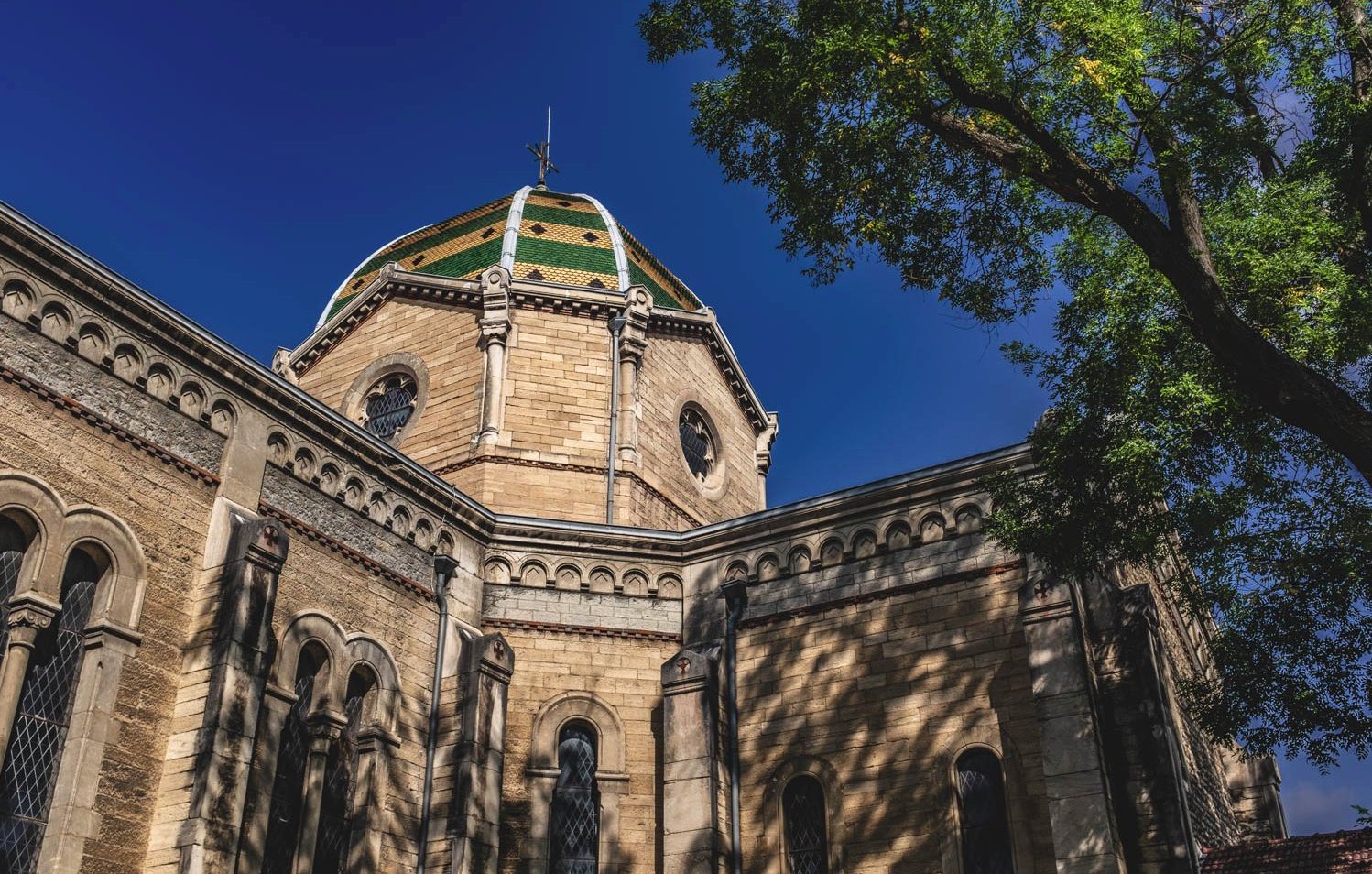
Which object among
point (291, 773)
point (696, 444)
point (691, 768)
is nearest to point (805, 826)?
point (691, 768)

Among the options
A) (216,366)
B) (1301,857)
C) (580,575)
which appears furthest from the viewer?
(580,575)

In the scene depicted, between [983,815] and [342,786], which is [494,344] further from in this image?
[983,815]

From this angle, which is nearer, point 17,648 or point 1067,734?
point 17,648

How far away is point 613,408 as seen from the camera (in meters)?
23.1

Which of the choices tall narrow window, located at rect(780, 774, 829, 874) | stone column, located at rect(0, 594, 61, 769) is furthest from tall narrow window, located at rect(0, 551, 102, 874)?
tall narrow window, located at rect(780, 774, 829, 874)

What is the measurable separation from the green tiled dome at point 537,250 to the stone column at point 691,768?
395 inches

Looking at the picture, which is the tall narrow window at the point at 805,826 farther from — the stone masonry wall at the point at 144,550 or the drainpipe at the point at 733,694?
the stone masonry wall at the point at 144,550

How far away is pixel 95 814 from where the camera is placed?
12016 millimetres

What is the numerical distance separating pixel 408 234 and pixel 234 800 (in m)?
18.8

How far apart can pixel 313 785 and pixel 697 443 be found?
496 inches

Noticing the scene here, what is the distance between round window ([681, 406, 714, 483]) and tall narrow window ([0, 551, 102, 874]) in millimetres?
13570

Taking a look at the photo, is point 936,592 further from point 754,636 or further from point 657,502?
point 657,502

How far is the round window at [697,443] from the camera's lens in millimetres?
25094

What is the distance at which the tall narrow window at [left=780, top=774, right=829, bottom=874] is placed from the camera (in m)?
16.1
